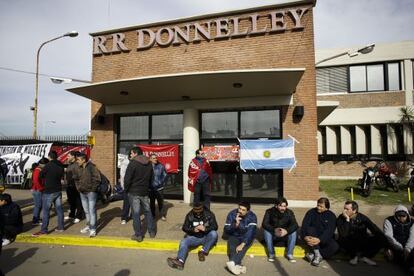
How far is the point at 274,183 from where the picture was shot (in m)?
9.84

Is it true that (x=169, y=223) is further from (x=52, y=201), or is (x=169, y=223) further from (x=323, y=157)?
(x=323, y=157)

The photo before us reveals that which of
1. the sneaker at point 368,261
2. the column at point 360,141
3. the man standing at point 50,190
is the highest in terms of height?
the column at point 360,141

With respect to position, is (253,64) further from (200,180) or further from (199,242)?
(199,242)

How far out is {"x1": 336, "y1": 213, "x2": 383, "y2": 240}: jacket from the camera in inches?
210

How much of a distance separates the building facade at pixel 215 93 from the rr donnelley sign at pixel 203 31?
1.3 inches

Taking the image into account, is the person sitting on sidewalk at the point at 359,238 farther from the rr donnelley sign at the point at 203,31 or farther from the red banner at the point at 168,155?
the rr donnelley sign at the point at 203,31

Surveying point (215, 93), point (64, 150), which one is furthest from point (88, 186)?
point (64, 150)

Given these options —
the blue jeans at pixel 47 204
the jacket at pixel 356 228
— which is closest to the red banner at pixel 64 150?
the blue jeans at pixel 47 204

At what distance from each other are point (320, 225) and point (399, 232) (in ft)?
4.20

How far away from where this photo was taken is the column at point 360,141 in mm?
19547

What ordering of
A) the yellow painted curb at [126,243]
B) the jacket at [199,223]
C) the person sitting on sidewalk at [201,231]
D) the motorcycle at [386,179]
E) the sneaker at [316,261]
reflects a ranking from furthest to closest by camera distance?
1. the motorcycle at [386,179]
2. the yellow painted curb at [126,243]
3. the jacket at [199,223]
4. the person sitting on sidewalk at [201,231]
5. the sneaker at [316,261]

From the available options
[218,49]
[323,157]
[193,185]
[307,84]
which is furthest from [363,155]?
[193,185]

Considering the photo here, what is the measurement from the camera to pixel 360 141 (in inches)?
772

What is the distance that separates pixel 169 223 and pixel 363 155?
16120 millimetres
